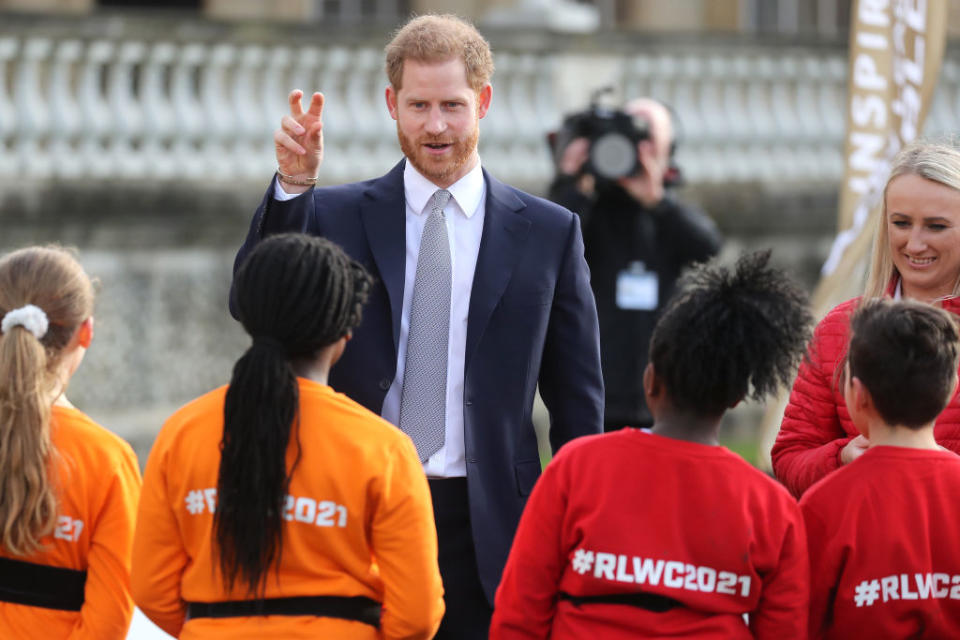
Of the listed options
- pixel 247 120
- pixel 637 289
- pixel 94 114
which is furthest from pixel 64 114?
pixel 637 289

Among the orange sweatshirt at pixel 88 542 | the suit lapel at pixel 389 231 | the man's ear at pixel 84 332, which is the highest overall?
the suit lapel at pixel 389 231

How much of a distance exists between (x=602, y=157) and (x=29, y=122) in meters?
3.93

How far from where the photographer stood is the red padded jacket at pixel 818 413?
3379 mm

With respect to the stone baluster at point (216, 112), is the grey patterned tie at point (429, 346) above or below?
below

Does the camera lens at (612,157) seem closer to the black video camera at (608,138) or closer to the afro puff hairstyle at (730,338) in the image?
the black video camera at (608,138)

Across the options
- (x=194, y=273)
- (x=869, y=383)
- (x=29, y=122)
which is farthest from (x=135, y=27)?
(x=869, y=383)

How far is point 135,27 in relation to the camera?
920cm

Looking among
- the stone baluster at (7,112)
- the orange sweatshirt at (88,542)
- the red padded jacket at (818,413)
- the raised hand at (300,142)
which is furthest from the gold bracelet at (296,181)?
the stone baluster at (7,112)

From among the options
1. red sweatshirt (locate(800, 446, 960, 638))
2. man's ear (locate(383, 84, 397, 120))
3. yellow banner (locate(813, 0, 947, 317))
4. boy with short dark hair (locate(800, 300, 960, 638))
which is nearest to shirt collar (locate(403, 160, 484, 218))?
man's ear (locate(383, 84, 397, 120))

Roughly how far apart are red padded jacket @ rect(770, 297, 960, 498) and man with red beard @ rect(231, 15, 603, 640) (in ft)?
1.53

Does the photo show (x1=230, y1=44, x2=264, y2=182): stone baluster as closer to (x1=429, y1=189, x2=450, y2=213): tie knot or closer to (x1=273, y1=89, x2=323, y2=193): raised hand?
(x1=429, y1=189, x2=450, y2=213): tie knot

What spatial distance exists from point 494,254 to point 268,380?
0.86m

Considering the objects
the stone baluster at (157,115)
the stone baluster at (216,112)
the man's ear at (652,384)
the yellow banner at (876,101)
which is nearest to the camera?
the man's ear at (652,384)

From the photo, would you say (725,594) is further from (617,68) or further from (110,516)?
(617,68)
